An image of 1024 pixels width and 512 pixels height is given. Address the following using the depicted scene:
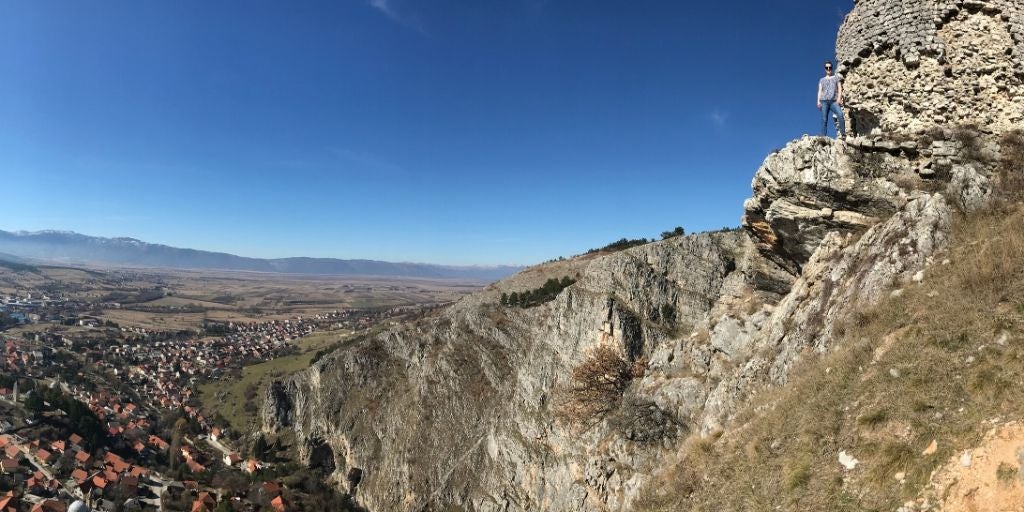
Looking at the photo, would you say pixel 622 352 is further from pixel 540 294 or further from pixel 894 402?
pixel 894 402

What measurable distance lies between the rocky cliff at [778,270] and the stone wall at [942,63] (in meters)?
0.04

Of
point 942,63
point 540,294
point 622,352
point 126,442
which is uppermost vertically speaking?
point 942,63

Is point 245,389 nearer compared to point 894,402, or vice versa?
point 894,402

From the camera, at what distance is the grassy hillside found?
711 centimetres

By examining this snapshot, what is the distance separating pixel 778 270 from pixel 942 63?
30.2ft

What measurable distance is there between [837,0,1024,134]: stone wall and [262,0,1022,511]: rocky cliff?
40 millimetres

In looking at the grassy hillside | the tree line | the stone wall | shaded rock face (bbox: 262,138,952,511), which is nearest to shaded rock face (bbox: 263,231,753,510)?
shaded rock face (bbox: 262,138,952,511)

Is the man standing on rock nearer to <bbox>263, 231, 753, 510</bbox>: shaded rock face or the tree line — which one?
<bbox>263, 231, 753, 510</bbox>: shaded rock face

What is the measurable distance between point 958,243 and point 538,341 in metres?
40.7

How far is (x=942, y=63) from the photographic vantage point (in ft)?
46.2

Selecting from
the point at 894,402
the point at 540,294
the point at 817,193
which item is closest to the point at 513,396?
the point at 540,294

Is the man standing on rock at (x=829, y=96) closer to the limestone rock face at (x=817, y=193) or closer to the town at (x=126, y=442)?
the limestone rock face at (x=817, y=193)

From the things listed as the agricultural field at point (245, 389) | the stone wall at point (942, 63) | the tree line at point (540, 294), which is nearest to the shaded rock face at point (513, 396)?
the tree line at point (540, 294)

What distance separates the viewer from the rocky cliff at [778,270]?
13.5 metres
